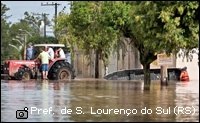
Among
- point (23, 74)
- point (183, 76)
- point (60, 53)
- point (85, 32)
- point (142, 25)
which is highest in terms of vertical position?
point (85, 32)

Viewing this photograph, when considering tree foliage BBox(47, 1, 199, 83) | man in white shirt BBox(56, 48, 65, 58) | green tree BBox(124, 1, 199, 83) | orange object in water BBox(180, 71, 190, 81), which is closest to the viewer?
green tree BBox(124, 1, 199, 83)

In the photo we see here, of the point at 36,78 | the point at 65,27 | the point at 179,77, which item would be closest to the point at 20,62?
the point at 36,78

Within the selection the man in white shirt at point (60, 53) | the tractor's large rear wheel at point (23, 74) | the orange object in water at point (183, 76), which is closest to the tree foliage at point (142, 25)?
the man in white shirt at point (60, 53)

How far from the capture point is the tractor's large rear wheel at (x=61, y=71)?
111ft

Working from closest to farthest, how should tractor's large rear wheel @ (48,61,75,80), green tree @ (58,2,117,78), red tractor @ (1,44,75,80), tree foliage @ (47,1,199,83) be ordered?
1. tree foliage @ (47,1,199,83)
2. green tree @ (58,2,117,78)
3. red tractor @ (1,44,75,80)
4. tractor's large rear wheel @ (48,61,75,80)

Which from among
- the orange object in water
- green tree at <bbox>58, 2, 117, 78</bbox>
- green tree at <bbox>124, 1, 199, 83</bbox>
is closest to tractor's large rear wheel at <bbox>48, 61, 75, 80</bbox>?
green tree at <bbox>58, 2, 117, 78</bbox>

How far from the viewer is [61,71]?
34.1m

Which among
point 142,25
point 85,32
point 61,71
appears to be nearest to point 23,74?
point 61,71

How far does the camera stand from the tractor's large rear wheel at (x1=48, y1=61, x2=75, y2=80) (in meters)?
33.9

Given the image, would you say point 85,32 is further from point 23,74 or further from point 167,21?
point 167,21

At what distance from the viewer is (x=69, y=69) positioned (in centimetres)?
3425

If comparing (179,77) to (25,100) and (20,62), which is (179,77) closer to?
(20,62)

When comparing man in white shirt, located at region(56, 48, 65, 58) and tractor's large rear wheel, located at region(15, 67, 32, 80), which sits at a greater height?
man in white shirt, located at region(56, 48, 65, 58)

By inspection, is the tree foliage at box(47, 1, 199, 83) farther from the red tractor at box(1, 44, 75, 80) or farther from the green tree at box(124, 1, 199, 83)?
the red tractor at box(1, 44, 75, 80)
